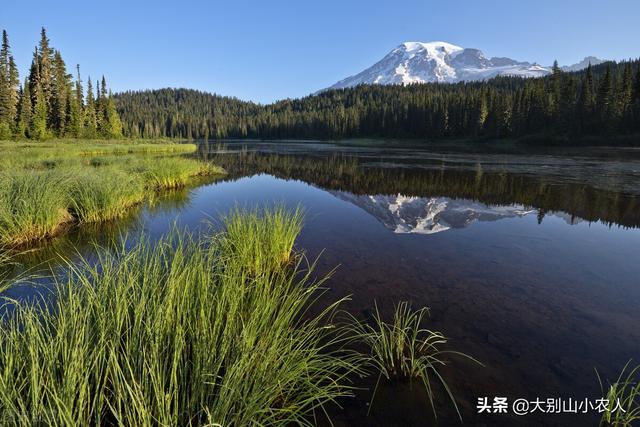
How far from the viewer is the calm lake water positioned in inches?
177

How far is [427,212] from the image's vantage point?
613 inches

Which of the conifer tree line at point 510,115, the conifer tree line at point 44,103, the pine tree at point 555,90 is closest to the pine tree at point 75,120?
the conifer tree line at point 44,103

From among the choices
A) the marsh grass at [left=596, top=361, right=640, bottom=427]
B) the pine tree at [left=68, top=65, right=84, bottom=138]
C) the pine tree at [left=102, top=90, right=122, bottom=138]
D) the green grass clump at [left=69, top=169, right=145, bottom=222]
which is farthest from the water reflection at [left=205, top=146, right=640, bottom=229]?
the pine tree at [left=102, top=90, right=122, bottom=138]

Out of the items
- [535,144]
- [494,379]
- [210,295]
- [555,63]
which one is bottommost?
[494,379]

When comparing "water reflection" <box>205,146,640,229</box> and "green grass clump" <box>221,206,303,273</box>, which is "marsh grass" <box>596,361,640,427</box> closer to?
"green grass clump" <box>221,206,303,273</box>

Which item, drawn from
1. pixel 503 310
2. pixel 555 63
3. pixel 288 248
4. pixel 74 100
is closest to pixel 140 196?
pixel 288 248

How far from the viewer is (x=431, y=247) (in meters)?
10.4

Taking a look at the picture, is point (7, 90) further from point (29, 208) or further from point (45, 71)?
point (29, 208)

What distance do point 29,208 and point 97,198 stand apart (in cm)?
273

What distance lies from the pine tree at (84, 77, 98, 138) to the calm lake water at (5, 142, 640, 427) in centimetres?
6843

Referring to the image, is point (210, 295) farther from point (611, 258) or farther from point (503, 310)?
point (611, 258)

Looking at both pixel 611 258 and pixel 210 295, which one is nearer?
pixel 210 295

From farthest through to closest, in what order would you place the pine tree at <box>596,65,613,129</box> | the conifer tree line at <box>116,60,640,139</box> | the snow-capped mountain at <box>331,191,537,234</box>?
the conifer tree line at <box>116,60,640,139</box>, the pine tree at <box>596,65,613,129</box>, the snow-capped mountain at <box>331,191,537,234</box>

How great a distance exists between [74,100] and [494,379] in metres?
87.0
